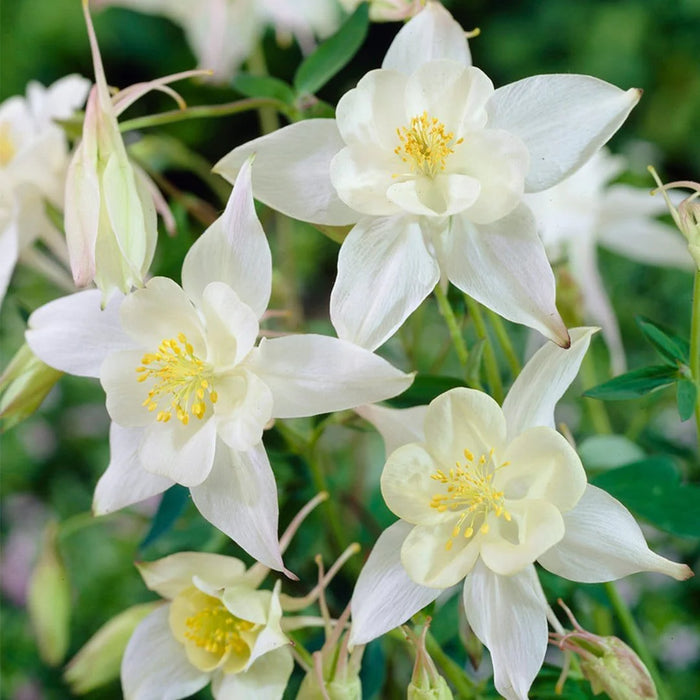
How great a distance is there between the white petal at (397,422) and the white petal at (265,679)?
9cm

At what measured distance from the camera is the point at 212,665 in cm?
38

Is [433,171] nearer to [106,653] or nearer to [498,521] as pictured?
[498,521]

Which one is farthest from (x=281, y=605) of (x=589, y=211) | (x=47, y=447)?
(x=47, y=447)

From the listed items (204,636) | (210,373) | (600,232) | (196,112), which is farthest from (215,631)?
(600,232)

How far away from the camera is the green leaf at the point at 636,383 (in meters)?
0.35

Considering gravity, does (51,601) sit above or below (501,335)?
below

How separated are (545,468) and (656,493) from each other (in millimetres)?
90

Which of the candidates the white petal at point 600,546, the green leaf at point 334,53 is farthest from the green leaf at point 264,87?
the white petal at point 600,546

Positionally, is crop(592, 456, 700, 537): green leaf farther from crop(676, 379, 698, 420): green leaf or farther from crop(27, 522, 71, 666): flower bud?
crop(27, 522, 71, 666): flower bud

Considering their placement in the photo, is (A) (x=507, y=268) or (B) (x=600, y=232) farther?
(B) (x=600, y=232)

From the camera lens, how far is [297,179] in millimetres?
348

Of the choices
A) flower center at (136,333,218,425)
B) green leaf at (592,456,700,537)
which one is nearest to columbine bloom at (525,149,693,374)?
green leaf at (592,456,700,537)

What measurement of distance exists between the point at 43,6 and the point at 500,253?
4.48 ft

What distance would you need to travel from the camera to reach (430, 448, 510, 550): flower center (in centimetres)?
33
